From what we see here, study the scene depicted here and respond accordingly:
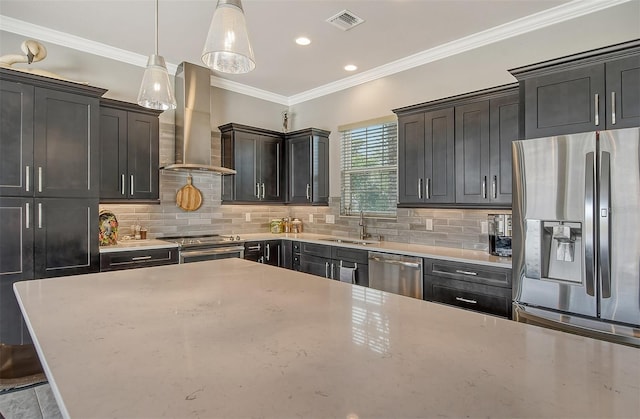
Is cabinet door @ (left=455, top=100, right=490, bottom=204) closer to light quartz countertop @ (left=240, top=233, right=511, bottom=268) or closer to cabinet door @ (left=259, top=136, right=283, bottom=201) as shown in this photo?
light quartz countertop @ (left=240, top=233, right=511, bottom=268)

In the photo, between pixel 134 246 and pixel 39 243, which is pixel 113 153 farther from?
pixel 39 243

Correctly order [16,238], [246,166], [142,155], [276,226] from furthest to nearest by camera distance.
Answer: [276,226]
[246,166]
[142,155]
[16,238]

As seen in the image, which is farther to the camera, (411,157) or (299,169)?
(299,169)

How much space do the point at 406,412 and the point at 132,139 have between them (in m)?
3.81

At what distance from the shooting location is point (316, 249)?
418 cm

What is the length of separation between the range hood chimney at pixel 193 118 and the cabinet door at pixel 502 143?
2.84m

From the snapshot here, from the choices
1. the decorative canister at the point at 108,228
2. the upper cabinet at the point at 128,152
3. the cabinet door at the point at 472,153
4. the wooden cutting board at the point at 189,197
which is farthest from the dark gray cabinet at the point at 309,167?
the decorative canister at the point at 108,228

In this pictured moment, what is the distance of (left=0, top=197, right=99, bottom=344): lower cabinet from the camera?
2715 mm

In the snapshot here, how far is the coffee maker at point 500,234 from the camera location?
2.99 meters

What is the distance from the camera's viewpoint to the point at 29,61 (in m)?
3.03

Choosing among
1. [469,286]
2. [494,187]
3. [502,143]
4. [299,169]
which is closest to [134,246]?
[299,169]

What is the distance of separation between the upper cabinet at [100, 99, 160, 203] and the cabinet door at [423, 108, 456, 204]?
9.26 ft

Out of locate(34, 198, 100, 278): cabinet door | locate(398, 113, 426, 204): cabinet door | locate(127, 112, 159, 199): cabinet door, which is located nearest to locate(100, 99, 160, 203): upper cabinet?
locate(127, 112, 159, 199): cabinet door

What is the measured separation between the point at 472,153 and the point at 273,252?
2.58 meters
